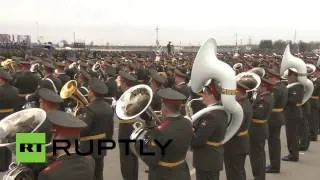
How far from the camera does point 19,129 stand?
4074mm

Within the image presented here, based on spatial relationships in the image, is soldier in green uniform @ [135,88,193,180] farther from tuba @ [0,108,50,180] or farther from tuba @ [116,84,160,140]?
tuba @ [0,108,50,180]

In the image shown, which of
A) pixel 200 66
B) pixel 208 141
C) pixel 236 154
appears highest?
pixel 200 66

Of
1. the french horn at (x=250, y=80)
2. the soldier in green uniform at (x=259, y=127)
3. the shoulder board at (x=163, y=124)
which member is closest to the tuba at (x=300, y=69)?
the french horn at (x=250, y=80)

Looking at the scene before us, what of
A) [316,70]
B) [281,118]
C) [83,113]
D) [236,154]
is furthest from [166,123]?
[316,70]

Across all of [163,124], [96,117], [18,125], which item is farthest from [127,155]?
[18,125]

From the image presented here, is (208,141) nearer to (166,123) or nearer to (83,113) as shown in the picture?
(166,123)

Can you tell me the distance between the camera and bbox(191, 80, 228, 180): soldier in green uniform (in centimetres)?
585

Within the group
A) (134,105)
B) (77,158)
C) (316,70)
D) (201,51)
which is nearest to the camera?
(77,158)

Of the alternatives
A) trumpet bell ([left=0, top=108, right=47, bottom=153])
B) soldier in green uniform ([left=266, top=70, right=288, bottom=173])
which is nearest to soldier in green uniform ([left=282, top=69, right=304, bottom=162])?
soldier in green uniform ([left=266, top=70, right=288, bottom=173])

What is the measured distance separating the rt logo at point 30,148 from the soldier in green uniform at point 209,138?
2340 millimetres

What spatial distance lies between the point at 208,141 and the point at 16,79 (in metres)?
6.46

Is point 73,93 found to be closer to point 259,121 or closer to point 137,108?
point 137,108

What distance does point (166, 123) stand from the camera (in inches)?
196

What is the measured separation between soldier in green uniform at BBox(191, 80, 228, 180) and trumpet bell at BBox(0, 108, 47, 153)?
2.25 metres
